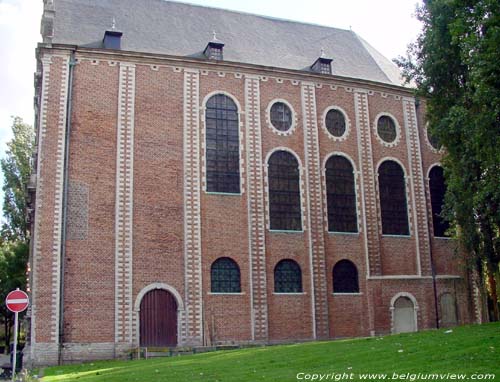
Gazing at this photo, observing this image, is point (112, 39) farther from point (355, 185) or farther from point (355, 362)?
point (355, 362)

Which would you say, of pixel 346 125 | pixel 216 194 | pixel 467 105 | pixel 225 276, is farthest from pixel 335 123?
pixel 467 105

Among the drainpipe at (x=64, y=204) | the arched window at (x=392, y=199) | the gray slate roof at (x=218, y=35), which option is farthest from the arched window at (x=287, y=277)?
the gray slate roof at (x=218, y=35)

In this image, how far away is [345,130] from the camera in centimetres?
3028

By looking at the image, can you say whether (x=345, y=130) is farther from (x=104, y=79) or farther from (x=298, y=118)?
(x=104, y=79)

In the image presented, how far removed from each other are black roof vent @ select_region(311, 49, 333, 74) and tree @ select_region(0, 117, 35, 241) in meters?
19.1

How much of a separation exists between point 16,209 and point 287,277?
20784mm

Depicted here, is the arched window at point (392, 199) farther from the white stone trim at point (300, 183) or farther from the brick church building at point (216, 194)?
the white stone trim at point (300, 183)

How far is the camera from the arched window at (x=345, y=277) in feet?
92.6

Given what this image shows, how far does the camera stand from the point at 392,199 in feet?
99.7

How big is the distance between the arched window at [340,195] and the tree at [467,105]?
20.6 feet

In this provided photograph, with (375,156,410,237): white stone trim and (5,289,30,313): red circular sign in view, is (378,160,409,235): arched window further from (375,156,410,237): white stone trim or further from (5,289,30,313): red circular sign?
(5,289,30,313): red circular sign

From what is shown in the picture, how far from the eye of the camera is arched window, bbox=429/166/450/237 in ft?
102

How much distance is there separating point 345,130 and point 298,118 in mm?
2555

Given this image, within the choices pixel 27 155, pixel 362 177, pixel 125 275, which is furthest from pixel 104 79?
pixel 27 155
